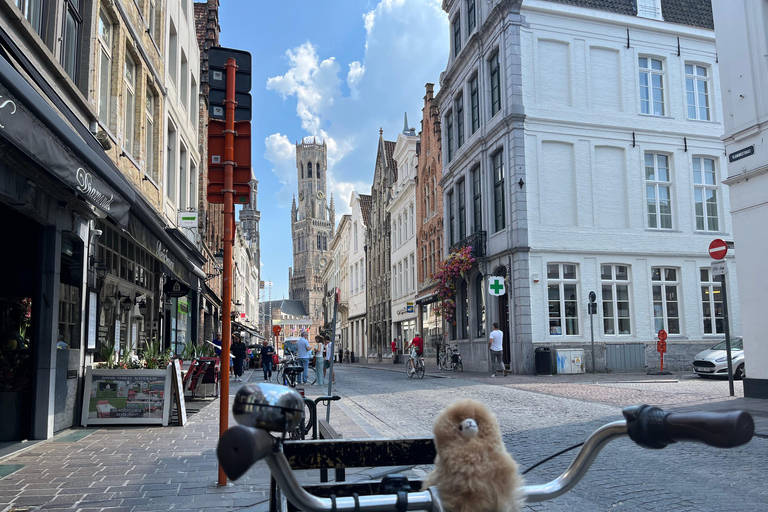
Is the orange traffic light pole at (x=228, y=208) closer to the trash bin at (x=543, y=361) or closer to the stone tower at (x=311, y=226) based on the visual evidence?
the trash bin at (x=543, y=361)

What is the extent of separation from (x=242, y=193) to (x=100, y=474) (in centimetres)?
277

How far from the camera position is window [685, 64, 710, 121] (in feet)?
80.0

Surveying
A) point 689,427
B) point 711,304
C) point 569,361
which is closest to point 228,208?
point 689,427

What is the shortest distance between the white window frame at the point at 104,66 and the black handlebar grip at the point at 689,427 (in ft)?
35.3

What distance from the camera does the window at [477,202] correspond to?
2564cm

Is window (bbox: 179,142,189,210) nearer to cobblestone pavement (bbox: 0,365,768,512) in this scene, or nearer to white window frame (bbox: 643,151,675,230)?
cobblestone pavement (bbox: 0,365,768,512)

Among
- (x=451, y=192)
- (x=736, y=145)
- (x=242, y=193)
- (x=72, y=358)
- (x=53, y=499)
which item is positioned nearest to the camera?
(x=53, y=499)

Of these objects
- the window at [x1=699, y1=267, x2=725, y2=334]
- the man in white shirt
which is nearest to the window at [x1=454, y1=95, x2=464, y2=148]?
the man in white shirt

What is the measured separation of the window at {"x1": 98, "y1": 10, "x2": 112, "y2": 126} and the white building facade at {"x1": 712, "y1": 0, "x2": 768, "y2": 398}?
37.3 ft

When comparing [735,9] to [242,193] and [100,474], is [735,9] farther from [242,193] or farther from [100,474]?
[100,474]

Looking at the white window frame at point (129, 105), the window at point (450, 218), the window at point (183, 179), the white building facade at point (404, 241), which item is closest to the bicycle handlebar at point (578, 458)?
the white window frame at point (129, 105)

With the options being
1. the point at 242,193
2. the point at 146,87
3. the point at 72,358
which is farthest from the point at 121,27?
the point at 242,193

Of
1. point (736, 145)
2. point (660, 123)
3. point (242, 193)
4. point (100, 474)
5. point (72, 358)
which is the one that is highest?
point (660, 123)

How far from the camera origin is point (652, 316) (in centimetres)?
2230
